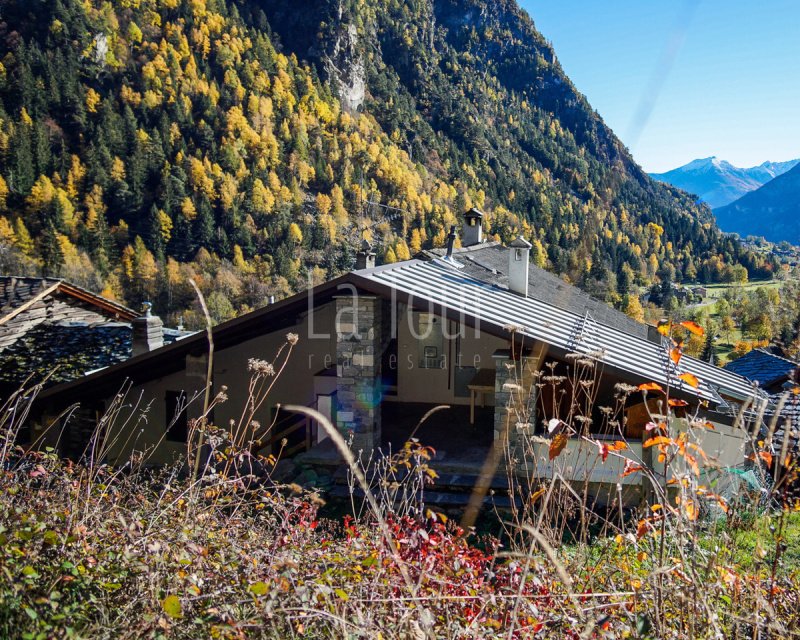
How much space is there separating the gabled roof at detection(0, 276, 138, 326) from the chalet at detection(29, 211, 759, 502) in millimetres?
5021

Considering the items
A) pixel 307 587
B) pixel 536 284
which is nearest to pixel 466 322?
pixel 307 587

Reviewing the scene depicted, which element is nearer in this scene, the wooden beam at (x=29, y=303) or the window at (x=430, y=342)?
the window at (x=430, y=342)

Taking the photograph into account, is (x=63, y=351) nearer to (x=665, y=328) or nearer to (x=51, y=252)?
(x=665, y=328)

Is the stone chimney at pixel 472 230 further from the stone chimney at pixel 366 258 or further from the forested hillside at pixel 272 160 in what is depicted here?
the forested hillside at pixel 272 160

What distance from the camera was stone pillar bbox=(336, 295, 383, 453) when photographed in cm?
822

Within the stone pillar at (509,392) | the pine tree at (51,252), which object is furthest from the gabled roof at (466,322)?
the pine tree at (51,252)

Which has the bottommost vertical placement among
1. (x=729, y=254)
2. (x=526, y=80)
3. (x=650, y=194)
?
(x=729, y=254)

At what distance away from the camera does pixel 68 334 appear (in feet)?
48.2

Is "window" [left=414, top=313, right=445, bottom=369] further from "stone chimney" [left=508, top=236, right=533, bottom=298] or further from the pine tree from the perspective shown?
the pine tree

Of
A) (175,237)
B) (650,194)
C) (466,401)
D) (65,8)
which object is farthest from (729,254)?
(65,8)

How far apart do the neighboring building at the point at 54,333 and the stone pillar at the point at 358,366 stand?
21.9ft

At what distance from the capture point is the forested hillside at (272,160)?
74188 millimetres

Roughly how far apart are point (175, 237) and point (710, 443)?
7920 centimetres

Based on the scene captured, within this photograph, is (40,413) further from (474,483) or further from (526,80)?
(526,80)
